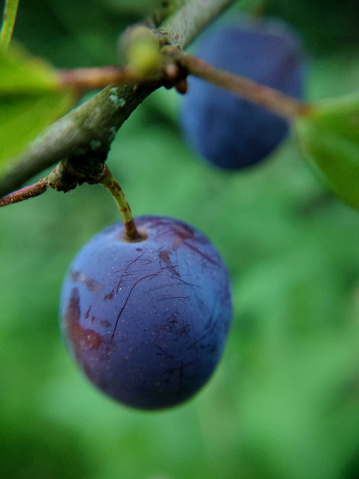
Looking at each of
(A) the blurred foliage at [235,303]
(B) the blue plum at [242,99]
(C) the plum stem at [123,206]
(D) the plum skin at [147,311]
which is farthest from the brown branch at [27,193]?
(A) the blurred foliage at [235,303]

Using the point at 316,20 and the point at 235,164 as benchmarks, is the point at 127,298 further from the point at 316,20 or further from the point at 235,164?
the point at 316,20

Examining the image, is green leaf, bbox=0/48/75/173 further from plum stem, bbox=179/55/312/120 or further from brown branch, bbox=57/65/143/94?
plum stem, bbox=179/55/312/120

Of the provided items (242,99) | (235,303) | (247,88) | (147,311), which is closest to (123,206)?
(147,311)

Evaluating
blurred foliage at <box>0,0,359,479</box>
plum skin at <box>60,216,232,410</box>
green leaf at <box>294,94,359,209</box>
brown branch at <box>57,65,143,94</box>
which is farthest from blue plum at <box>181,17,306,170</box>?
brown branch at <box>57,65,143,94</box>

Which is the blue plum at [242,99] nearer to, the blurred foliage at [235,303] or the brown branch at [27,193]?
the blurred foliage at [235,303]

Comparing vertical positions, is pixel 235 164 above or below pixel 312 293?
above

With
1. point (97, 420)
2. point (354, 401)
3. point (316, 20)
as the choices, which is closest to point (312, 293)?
point (354, 401)

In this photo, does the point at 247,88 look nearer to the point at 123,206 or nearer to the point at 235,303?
the point at 123,206
